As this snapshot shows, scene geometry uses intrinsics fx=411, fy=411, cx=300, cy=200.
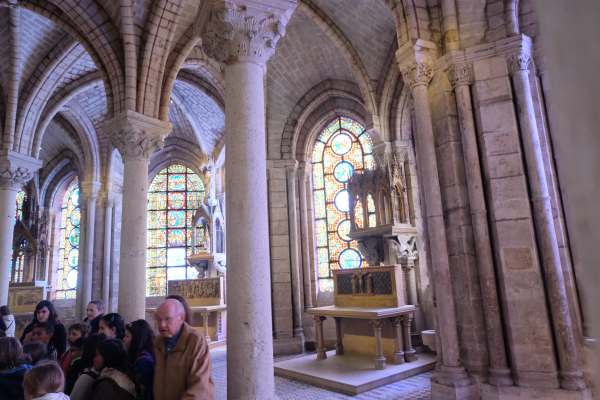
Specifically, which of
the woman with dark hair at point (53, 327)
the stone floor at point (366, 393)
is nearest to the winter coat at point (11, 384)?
the woman with dark hair at point (53, 327)

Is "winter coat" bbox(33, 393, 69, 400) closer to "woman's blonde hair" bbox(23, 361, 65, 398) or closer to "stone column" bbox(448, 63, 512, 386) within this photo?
"woman's blonde hair" bbox(23, 361, 65, 398)

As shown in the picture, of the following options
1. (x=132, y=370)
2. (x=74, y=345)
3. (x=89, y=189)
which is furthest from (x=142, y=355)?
(x=89, y=189)

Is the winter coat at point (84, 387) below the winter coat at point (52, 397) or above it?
below

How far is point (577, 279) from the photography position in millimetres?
4922

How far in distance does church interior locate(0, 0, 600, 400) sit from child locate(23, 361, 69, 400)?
147cm

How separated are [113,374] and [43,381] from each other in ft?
1.21

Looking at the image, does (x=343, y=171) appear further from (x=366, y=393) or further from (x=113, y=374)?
(x=113, y=374)

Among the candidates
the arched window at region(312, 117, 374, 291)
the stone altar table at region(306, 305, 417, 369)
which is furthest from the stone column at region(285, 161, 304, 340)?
the stone altar table at region(306, 305, 417, 369)

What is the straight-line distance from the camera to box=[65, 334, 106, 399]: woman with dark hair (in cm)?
242

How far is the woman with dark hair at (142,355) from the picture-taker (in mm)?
2512

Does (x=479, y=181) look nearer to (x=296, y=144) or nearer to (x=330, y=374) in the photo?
(x=330, y=374)

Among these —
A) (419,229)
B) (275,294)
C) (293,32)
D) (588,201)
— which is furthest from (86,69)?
(588,201)

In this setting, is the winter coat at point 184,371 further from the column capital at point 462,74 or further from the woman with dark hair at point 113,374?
the column capital at point 462,74

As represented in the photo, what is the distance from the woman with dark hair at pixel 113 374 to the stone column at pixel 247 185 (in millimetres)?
1066
